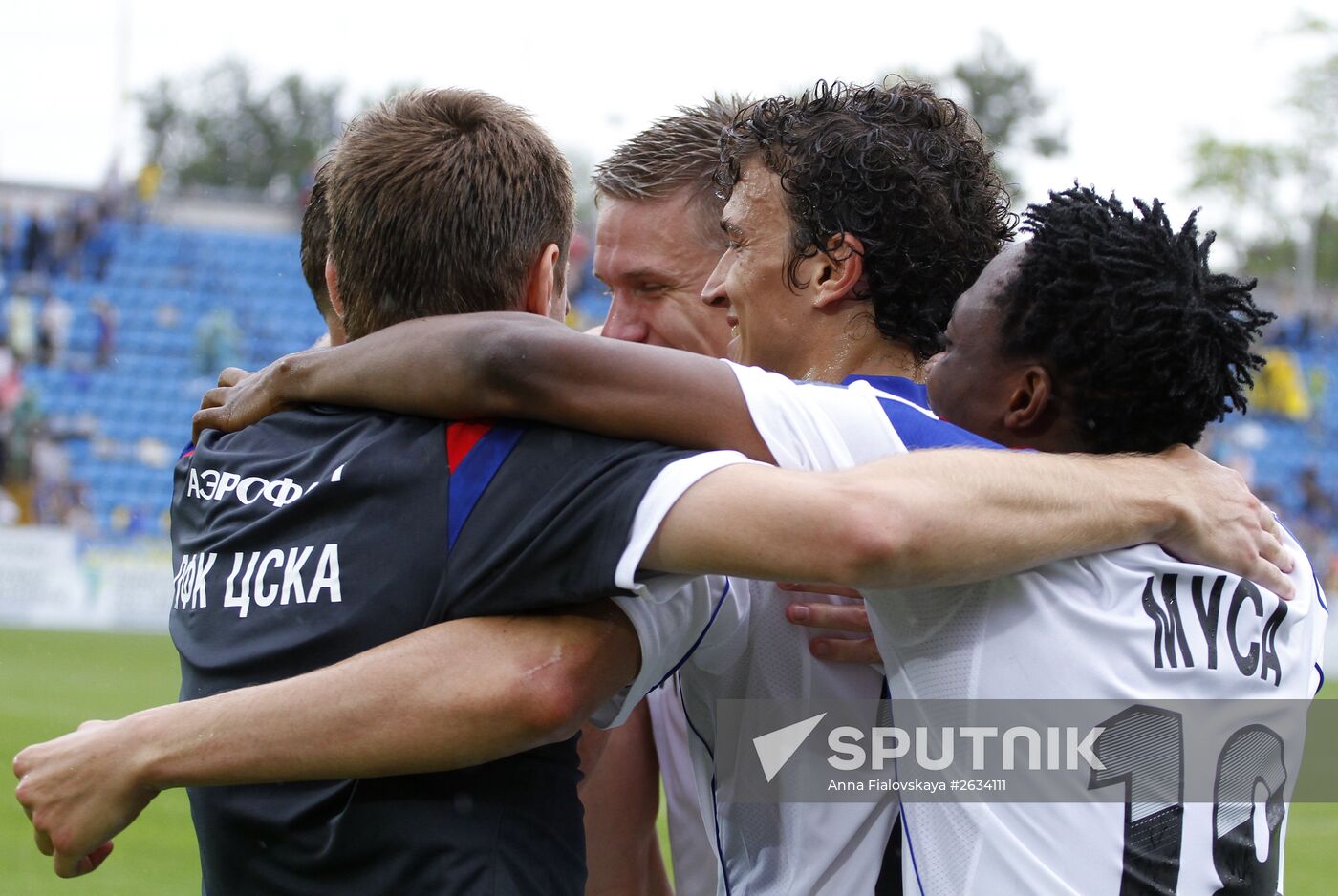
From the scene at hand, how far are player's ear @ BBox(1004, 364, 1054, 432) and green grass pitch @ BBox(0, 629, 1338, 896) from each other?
5.33 meters

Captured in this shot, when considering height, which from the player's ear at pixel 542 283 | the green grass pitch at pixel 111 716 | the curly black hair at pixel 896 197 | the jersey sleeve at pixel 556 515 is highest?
the curly black hair at pixel 896 197

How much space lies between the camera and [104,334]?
21516mm

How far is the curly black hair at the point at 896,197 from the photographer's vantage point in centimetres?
234

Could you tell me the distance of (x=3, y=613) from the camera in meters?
16.4

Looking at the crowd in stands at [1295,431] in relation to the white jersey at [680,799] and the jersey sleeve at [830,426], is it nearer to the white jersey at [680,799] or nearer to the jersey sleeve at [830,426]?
the white jersey at [680,799]

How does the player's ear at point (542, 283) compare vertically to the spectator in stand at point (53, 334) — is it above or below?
above

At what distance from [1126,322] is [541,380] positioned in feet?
2.77

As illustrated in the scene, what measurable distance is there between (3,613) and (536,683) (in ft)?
54.5

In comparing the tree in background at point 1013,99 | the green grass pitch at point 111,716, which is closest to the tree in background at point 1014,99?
the tree in background at point 1013,99

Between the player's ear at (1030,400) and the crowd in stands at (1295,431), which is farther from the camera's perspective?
the crowd in stands at (1295,431)

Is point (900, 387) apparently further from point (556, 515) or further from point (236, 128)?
point (236, 128)

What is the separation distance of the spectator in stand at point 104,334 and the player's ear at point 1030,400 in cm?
2152

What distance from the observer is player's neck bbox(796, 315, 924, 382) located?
2.36 metres

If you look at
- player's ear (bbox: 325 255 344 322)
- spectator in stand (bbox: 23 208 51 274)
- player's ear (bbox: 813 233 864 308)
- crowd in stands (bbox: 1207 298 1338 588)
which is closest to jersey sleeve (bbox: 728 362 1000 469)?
player's ear (bbox: 813 233 864 308)
